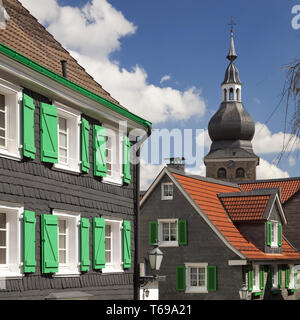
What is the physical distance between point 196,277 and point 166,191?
166 inches

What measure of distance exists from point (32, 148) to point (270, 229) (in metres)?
20.9

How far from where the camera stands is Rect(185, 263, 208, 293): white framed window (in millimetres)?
30922

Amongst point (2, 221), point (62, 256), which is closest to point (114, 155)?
point (62, 256)

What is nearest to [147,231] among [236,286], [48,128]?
[236,286]

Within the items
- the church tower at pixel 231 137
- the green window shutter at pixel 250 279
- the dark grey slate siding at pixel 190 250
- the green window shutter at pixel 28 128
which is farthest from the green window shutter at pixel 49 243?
the church tower at pixel 231 137

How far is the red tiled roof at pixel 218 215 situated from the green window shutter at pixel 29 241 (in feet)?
56.9

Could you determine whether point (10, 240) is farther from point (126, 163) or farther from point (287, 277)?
point (287, 277)

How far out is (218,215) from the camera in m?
32.6

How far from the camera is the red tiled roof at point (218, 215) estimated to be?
31.1 m

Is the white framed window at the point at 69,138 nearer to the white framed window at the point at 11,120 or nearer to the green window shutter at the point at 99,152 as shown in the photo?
the green window shutter at the point at 99,152

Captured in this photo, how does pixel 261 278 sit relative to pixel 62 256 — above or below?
below

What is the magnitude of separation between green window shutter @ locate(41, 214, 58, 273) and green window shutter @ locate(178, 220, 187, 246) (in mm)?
17382

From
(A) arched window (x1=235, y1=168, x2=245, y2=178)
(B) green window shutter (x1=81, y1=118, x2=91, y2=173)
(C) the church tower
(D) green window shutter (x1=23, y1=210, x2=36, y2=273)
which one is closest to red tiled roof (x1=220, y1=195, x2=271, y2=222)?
(B) green window shutter (x1=81, y1=118, x2=91, y2=173)
